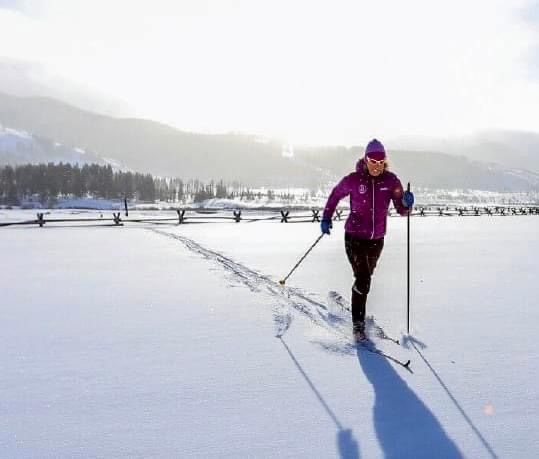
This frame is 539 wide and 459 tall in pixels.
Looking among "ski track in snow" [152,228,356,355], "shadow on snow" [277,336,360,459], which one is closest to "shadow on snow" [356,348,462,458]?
"shadow on snow" [277,336,360,459]

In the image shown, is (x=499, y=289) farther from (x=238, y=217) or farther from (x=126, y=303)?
(x=238, y=217)

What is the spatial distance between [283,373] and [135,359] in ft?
3.61

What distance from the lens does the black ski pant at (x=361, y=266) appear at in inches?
175

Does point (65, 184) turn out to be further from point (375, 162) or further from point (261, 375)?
point (261, 375)

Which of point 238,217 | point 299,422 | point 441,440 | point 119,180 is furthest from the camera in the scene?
point 119,180

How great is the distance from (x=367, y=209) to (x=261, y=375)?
2185 millimetres

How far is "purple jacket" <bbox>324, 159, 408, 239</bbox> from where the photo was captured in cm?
451

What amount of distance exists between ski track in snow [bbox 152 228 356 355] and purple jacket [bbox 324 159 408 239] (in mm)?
905

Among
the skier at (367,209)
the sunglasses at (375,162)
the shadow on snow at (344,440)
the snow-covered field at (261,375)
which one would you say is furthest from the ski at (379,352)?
the sunglasses at (375,162)

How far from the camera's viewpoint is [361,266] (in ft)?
14.9

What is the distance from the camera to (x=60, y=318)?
4660 millimetres

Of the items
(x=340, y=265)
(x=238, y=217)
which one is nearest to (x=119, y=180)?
(x=238, y=217)

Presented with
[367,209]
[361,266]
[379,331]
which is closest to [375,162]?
[367,209]

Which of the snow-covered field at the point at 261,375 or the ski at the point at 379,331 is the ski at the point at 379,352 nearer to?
the snow-covered field at the point at 261,375
